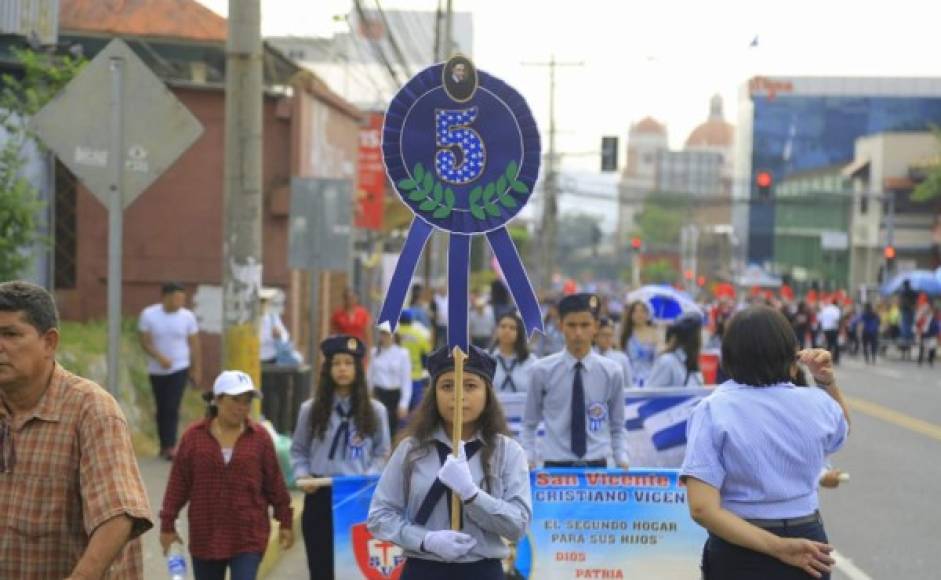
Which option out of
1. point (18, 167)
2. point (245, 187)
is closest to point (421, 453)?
point (245, 187)

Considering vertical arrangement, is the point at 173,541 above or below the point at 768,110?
below

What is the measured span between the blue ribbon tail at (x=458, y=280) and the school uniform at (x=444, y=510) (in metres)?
0.56

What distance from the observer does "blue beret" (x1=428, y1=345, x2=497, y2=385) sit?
6.21m

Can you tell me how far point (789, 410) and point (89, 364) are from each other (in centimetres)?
1033

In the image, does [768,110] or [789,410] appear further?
[768,110]

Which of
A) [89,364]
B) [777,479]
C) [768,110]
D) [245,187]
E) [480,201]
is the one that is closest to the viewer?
[777,479]

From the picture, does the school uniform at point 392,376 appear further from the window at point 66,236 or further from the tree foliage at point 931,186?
the tree foliage at point 931,186

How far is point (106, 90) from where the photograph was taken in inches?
314

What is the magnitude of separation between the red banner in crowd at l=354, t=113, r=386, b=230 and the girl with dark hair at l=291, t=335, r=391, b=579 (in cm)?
2249

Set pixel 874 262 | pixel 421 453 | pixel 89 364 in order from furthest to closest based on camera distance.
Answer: pixel 874 262 < pixel 89 364 < pixel 421 453

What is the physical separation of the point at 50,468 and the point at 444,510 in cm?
190

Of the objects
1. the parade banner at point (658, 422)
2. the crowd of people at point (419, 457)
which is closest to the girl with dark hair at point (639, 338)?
the parade banner at point (658, 422)

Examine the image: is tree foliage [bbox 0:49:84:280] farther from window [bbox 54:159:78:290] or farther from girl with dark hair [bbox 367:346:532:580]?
window [bbox 54:159:78:290]

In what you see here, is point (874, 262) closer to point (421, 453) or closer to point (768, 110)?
point (768, 110)
